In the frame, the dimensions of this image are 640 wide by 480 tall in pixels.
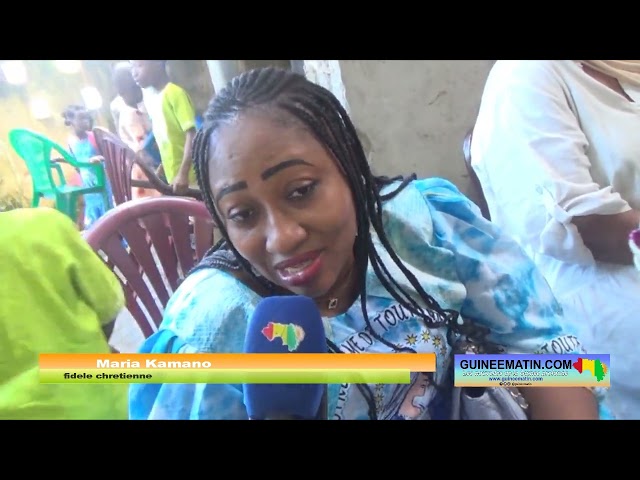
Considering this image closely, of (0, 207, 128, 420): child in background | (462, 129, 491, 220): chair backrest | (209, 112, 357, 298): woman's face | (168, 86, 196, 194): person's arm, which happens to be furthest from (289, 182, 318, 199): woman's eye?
(0, 207, 128, 420): child in background

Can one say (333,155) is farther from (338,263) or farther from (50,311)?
(50,311)

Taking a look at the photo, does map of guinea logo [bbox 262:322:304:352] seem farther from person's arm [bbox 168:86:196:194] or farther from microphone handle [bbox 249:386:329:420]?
person's arm [bbox 168:86:196:194]

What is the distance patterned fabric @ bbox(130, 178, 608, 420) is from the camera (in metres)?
1.37

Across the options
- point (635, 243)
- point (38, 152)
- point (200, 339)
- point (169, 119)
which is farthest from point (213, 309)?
point (635, 243)

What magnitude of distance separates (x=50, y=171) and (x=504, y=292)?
0.99m

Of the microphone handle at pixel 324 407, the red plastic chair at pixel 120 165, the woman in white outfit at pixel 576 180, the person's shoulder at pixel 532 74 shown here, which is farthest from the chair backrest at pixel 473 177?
the red plastic chair at pixel 120 165

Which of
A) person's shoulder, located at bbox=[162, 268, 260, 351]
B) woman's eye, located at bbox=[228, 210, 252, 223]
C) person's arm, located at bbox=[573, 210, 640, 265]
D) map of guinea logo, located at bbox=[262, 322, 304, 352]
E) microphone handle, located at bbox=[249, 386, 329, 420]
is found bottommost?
microphone handle, located at bbox=[249, 386, 329, 420]

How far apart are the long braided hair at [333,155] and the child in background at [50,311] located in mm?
283

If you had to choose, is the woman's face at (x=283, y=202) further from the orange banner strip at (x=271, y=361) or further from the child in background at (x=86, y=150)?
the child in background at (x=86, y=150)

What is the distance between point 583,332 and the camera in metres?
1.42

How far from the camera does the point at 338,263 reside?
1.38 meters
